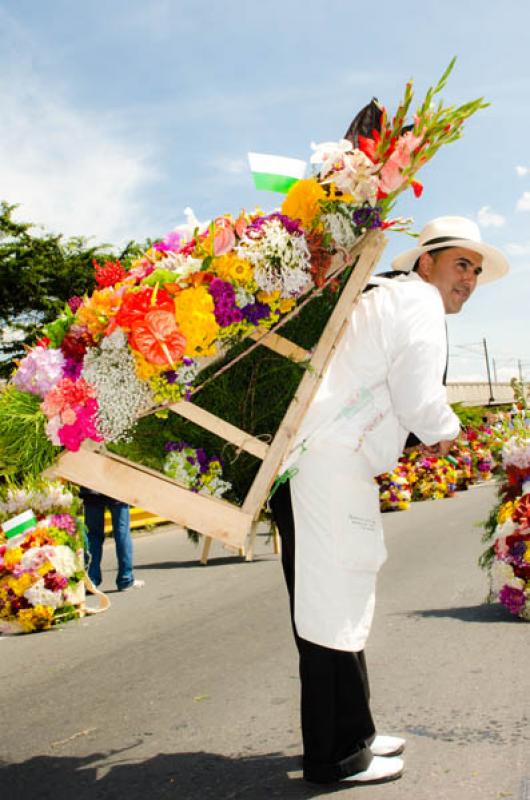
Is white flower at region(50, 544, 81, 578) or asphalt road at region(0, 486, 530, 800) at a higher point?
white flower at region(50, 544, 81, 578)

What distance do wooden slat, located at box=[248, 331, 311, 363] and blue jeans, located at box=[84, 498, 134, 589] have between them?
514cm

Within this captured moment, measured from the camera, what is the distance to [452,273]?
3.88 m

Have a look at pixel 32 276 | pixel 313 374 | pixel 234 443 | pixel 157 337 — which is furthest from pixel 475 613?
pixel 32 276

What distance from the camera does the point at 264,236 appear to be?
3529 mm

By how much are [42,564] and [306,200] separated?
4304mm

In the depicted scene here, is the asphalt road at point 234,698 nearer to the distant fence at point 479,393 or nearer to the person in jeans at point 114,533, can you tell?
the person in jeans at point 114,533

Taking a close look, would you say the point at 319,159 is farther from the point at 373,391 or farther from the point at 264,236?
the point at 373,391

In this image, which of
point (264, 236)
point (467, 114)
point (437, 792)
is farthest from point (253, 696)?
point (467, 114)

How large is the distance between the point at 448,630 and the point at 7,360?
19611 millimetres

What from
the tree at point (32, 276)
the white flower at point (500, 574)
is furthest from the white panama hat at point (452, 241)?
the tree at point (32, 276)

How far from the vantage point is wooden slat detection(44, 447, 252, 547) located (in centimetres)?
329

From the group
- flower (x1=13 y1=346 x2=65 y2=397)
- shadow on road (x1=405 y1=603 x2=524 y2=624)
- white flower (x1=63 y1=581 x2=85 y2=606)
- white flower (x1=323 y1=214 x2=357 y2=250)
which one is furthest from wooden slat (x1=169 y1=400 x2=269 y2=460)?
white flower (x1=63 y1=581 x2=85 y2=606)

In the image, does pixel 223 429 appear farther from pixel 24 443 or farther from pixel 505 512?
pixel 505 512

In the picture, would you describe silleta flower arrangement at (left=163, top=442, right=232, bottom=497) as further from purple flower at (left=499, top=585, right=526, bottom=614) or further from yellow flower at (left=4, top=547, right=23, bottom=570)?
yellow flower at (left=4, top=547, right=23, bottom=570)
